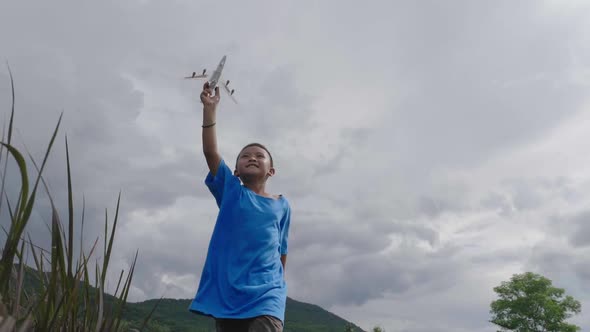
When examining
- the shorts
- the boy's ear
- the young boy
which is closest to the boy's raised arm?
the young boy

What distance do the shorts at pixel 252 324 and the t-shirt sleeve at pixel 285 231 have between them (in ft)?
2.85

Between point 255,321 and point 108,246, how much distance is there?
5.04 ft

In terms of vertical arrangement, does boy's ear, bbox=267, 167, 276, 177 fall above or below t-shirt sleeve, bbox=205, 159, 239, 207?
above

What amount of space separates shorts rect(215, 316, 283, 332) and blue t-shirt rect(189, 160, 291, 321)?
4 cm

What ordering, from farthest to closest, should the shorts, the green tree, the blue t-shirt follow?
1. the green tree
2. the blue t-shirt
3. the shorts

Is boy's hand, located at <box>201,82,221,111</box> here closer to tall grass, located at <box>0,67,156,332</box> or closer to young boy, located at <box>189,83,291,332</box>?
young boy, located at <box>189,83,291,332</box>

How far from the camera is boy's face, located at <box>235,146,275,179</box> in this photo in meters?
4.02

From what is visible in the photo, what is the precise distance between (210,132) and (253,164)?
0.44 m

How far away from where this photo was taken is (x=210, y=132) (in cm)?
387

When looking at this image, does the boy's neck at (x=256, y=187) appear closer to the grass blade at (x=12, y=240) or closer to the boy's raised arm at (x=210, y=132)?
the boy's raised arm at (x=210, y=132)

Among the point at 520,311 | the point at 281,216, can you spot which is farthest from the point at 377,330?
the point at 281,216

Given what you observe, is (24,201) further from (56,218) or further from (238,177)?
(238,177)

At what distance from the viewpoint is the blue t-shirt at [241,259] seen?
333 centimetres

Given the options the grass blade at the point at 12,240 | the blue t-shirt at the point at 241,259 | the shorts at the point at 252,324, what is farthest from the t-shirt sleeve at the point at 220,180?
the grass blade at the point at 12,240
